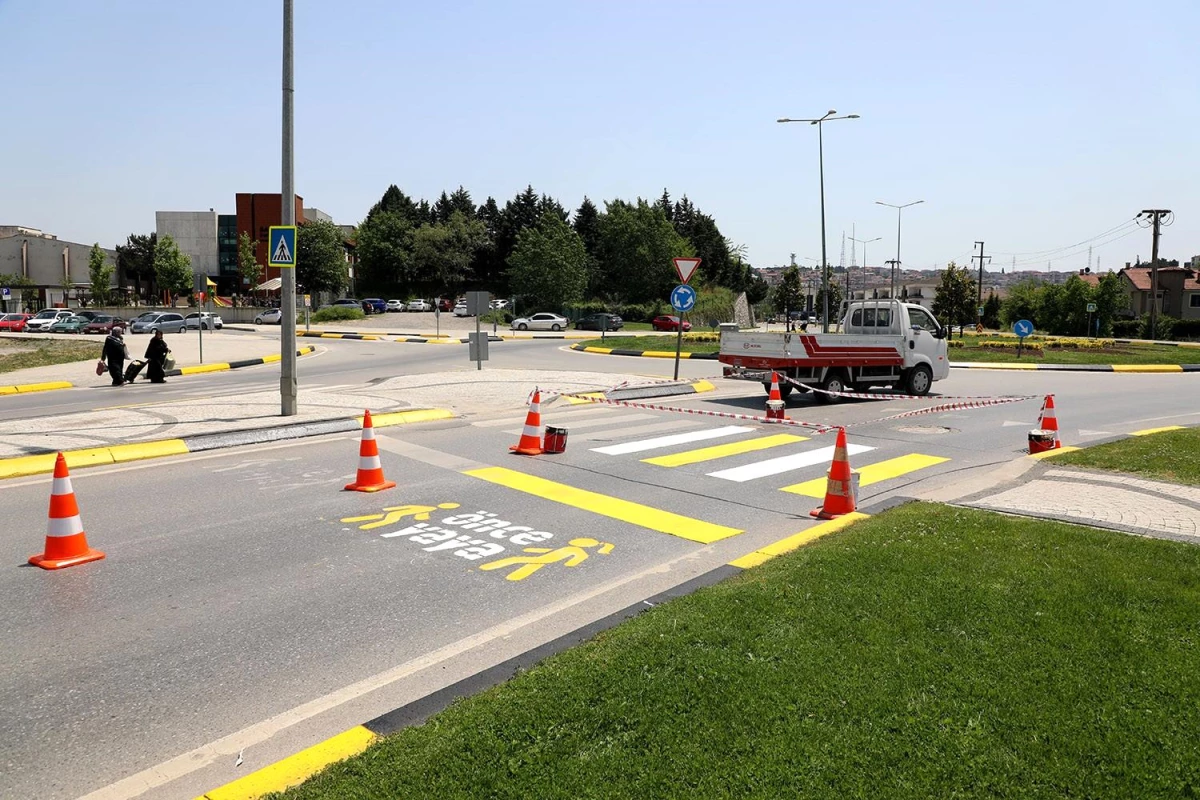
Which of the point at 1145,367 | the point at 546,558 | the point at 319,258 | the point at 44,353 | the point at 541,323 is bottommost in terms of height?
the point at 546,558

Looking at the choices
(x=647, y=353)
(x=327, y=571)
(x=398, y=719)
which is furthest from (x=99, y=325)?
(x=398, y=719)

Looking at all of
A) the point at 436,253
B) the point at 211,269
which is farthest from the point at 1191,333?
the point at 211,269

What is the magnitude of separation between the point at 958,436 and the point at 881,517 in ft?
22.3

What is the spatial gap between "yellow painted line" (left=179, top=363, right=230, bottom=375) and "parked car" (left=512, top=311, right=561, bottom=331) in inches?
1346

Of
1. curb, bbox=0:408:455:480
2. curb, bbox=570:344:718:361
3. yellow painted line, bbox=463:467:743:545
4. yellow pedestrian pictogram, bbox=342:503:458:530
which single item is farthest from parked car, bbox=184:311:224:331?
yellow pedestrian pictogram, bbox=342:503:458:530

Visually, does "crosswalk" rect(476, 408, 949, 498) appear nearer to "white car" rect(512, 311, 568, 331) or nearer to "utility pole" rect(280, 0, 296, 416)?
"utility pole" rect(280, 0, 296, 416)

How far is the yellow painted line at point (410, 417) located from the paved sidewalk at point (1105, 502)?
30.1ft

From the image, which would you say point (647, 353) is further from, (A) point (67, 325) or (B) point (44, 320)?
(B) point (44, 320)

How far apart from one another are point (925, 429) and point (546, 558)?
957cm

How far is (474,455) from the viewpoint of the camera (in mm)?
11586

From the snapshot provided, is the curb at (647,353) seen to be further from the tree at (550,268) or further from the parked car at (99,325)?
the tree at (550,268)

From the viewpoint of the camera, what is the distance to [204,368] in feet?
96.7

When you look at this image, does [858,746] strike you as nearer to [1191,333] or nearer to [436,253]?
[1191,333]

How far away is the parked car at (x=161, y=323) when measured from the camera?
52.8 m
